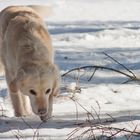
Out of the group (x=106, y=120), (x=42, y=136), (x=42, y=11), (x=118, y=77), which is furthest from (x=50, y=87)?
(x=42, y=11)

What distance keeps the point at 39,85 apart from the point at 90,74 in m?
2.82

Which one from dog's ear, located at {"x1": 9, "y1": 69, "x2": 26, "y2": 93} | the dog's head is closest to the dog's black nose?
the dog's head

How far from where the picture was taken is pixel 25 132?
459 centimetres

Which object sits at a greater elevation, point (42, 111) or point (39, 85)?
point (39, 85)

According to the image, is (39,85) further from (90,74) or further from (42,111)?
(90,74)

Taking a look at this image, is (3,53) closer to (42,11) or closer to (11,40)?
(11,40)

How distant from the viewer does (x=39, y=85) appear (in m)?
5.31

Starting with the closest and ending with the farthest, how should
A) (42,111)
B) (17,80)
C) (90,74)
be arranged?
(42,111), (17,80), (90,74)

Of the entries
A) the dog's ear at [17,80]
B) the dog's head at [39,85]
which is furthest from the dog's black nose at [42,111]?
the dog's ear at [17,80]

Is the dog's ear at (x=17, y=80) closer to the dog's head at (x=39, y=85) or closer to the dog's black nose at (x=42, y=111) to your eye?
the dog's head at (x=39, y=85)

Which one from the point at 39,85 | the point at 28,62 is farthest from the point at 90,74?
the point at 39,85

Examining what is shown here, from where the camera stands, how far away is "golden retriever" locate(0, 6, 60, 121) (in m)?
5.32

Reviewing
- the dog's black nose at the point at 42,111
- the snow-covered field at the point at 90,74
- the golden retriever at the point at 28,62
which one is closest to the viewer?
the snow-covered field at the point at 90,74

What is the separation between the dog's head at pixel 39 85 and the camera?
17.3 ft
